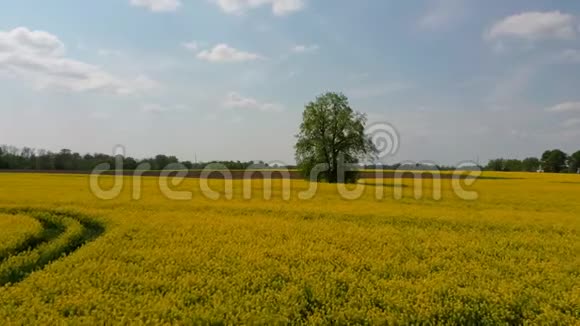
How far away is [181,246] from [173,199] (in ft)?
38.9

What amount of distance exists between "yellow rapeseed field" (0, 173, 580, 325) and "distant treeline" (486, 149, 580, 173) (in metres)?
120

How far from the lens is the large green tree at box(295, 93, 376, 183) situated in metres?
55.3

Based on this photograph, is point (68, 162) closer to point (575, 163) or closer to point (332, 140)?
point (332, 140)

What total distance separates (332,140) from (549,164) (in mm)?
96407

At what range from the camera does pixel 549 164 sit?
123m

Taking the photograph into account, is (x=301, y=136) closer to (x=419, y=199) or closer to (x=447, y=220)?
(x=419, y=199)

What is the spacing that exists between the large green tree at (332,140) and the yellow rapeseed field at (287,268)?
36.6 metres

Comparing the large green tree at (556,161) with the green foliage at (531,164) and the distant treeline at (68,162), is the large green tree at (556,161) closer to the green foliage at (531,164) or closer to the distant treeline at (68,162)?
the green foliage at (531,164)

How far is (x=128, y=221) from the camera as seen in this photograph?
1630cm

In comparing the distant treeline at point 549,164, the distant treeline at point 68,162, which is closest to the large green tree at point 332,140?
the distant treeline at point 68,162

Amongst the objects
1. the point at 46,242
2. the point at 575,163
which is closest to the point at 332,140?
the point at 46,242

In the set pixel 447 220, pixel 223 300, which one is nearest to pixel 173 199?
pixel 447 220

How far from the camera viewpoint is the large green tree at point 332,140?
55312 millimetres

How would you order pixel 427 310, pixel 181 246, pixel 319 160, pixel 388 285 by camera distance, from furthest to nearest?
pixel 319 160 → pixel 181 246 → pixel 388 285 → pixel 427 310
